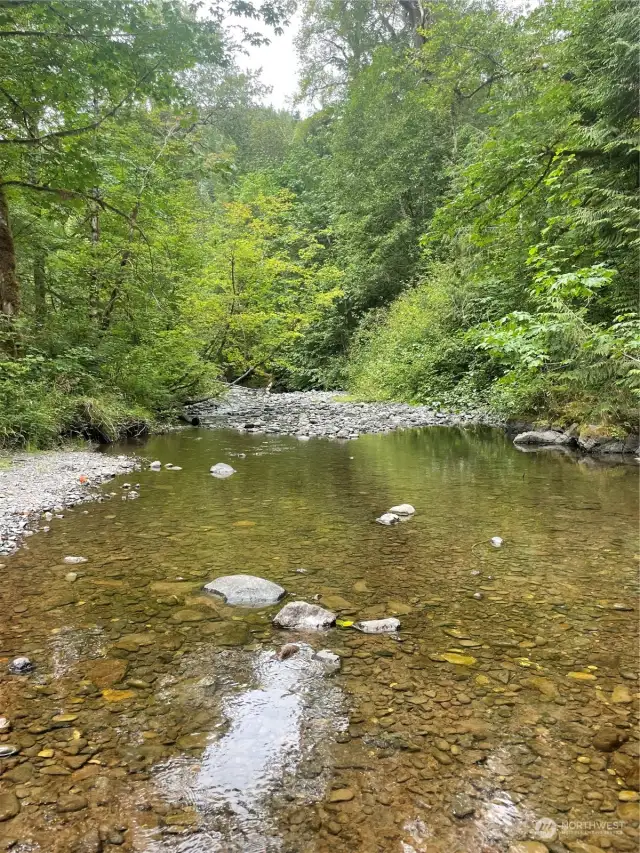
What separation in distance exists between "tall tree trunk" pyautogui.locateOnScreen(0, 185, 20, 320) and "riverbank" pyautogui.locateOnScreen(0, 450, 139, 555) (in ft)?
8.75

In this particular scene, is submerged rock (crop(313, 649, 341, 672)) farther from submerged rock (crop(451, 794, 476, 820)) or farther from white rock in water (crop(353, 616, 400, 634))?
submerged rock (crop(451, 794, 476, 820))

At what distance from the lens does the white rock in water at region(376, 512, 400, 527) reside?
4.57 metres

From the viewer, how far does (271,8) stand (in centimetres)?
664

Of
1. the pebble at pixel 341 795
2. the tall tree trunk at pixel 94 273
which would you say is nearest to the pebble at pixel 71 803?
the pebble at pixel 341 795

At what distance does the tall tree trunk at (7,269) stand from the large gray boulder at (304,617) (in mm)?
7763

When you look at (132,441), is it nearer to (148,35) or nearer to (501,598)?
(148,35)

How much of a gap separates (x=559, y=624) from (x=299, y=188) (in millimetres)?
31262

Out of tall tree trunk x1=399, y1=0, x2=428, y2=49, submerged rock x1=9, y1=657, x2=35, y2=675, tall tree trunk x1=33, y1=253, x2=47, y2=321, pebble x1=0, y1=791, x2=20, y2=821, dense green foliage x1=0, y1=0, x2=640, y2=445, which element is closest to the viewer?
pebble x1=0, y1=791, x2=20, y2=821

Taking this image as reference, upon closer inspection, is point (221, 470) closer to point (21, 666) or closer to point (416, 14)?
point (21, 666)

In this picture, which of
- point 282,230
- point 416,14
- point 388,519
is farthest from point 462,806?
point 416,14

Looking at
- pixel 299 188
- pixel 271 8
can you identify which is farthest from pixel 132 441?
pixel 299 188

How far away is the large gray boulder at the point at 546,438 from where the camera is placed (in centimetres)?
929

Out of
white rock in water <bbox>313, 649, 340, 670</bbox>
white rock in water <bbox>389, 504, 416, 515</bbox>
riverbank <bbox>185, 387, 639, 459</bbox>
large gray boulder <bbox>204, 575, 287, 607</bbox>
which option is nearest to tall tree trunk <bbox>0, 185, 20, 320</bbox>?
riverbank <bbox>185, 387, 639, 459</bbox>

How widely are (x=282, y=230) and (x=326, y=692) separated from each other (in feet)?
69.9
